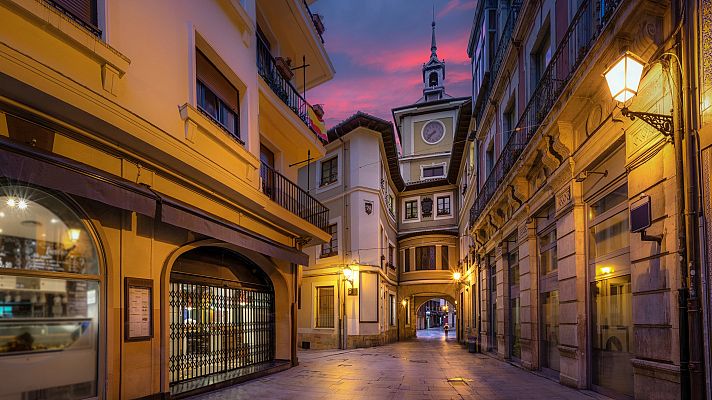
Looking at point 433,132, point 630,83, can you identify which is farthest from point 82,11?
point 433,132

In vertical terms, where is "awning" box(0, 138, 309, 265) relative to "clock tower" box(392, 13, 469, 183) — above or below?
below

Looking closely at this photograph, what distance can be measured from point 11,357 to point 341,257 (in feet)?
67.7

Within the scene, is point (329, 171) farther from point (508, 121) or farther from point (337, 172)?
point (508, 121)

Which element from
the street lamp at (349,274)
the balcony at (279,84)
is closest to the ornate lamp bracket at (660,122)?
the balcony at (279,84)

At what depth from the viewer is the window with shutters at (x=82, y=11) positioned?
6633 mm

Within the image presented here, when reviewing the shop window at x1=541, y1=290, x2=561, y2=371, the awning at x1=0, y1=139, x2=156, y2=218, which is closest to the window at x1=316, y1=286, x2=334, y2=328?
the shop window at x1=541, y1=290, x2=561, y2=371

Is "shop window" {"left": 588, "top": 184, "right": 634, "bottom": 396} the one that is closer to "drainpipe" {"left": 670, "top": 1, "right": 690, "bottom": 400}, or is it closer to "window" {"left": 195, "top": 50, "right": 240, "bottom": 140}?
"drainpipe" {"left": 670, "top": 1, "right": 690, "bottom": 400}

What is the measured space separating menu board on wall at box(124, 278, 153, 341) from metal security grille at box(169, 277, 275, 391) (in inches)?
60.5

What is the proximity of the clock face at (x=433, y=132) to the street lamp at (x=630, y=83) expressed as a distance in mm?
35902

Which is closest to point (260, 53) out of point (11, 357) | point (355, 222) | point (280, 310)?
point (280, 310)

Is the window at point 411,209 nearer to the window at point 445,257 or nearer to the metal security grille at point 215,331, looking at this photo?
the window at point 445,257

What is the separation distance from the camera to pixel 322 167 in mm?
29172

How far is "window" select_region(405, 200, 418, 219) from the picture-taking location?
38081 mm

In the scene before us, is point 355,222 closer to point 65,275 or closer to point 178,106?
point 178,106
